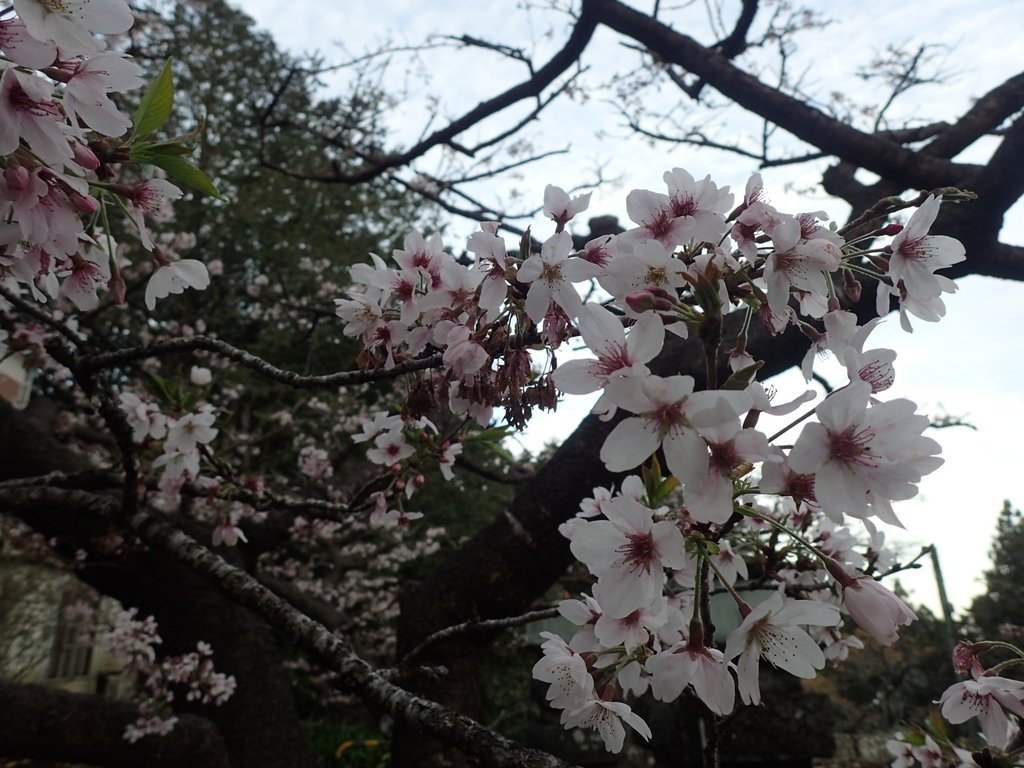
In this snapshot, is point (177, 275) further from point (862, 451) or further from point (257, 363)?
point (862, 451)

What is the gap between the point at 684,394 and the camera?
577mm

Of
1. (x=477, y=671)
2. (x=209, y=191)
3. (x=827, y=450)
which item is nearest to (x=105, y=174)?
(x=209, y=191)

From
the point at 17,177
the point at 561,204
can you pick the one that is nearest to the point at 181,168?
the point at 17,177

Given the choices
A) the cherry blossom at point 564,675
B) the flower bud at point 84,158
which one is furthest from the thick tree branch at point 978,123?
the flower bud at point 84,158

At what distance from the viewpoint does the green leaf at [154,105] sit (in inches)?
36.2

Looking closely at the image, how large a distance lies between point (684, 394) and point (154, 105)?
889 mm

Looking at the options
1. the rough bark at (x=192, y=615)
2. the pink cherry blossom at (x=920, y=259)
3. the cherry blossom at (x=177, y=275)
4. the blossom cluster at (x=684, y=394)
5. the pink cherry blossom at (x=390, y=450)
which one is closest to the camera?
the blossom cluster at (x=684, y=394)

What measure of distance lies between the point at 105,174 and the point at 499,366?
0.71 metres

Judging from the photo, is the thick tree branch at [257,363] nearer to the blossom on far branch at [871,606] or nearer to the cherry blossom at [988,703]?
the blossom on far branch at [871,606]

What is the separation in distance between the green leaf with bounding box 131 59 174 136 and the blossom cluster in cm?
37

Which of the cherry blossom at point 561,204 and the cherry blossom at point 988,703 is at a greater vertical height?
the cherry blossom at point 561,204

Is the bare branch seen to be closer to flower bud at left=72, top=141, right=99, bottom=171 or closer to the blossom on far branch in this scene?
flower bud at left=72, top=141, right=99, bottom=171

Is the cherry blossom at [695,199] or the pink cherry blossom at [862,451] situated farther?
the cherry blossom at [695,199]

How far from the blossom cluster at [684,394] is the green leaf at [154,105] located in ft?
1.20
